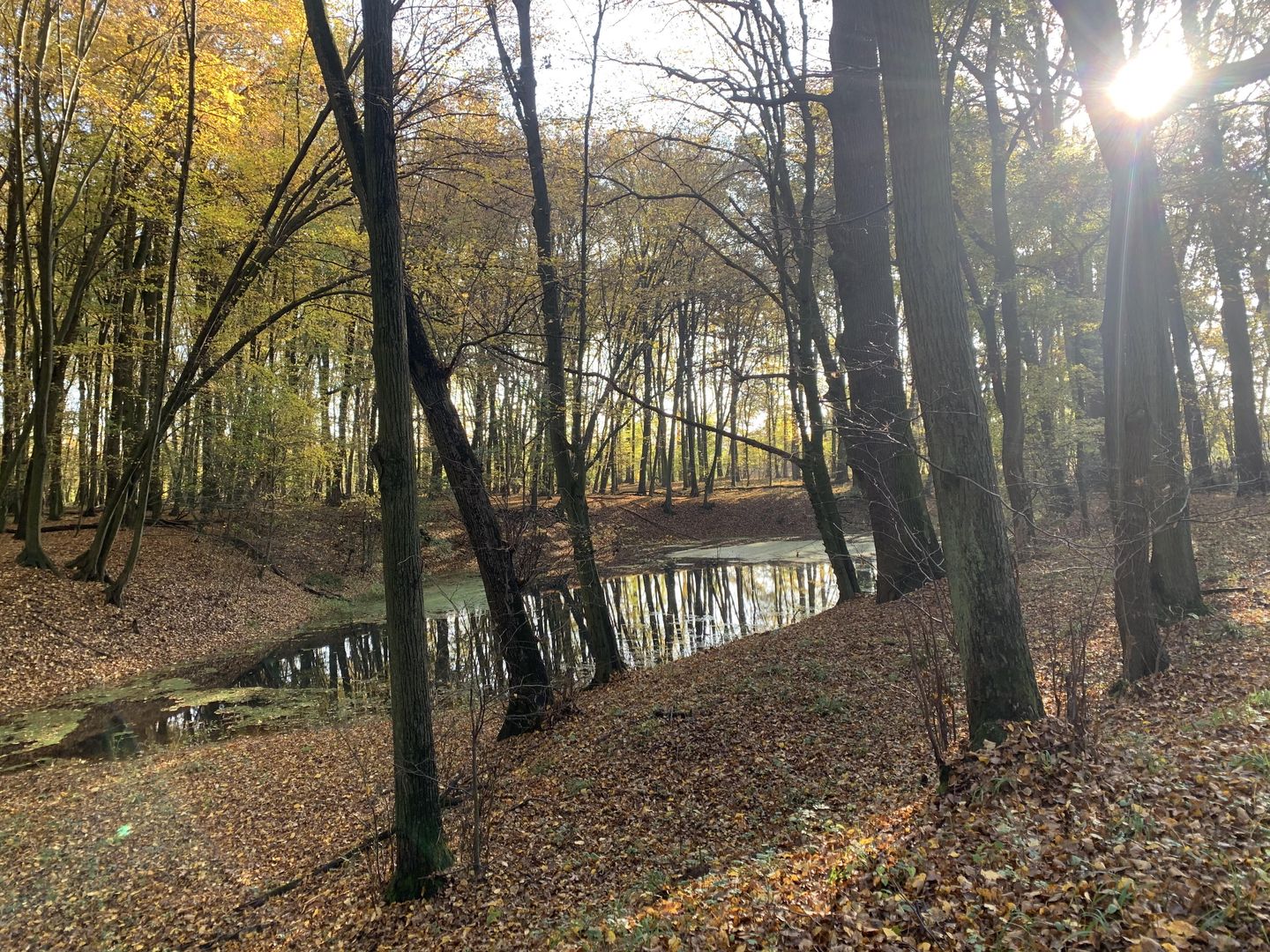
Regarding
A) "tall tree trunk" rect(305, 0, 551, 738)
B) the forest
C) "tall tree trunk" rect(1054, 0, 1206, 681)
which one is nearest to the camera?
the forest

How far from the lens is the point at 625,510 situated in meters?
12.5

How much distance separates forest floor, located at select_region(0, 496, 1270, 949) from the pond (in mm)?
1050

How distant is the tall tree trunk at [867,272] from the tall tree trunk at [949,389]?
15.5ft

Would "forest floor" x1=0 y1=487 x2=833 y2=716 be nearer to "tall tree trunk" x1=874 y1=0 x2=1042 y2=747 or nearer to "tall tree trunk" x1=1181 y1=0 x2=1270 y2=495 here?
"tall tree trunk" x1=874 y1=0 x2=1042 y2=747

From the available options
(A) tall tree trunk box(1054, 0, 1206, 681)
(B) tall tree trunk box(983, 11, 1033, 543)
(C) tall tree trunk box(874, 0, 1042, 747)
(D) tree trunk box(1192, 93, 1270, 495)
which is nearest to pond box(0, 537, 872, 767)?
(C) tall tree trunk box(874, 0, 1042, 747)

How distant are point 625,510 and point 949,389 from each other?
27.3ft

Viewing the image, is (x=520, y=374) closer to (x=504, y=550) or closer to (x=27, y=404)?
(x=504, y=550)

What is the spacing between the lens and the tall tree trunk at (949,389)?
4426 mm

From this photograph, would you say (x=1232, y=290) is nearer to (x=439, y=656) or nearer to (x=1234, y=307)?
(x=1234, y=307)

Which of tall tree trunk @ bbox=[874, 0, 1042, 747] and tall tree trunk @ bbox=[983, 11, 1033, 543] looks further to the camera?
tall tree trunk @ bbox=[983, 11, 1033, 543]

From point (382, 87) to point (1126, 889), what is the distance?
627 centimetres

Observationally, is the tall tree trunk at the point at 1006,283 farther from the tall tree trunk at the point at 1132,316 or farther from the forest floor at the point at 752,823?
the tall tree trunk at the point at 1132,316

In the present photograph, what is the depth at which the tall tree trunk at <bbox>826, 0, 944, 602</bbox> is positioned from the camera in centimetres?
945

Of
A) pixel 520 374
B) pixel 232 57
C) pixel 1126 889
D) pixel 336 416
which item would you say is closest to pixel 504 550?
pixel 520 374
